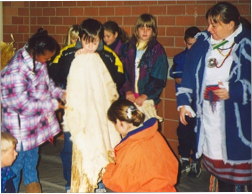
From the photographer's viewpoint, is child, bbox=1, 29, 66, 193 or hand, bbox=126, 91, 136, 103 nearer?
child, bbox=1, 29, 66, 193

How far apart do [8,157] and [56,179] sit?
1182mm

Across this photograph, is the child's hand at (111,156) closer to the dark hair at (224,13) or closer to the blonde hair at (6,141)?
the blonde hair at (6,141)

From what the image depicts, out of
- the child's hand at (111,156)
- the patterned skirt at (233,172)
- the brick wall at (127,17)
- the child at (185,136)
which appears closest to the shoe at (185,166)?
the child at (185,136)

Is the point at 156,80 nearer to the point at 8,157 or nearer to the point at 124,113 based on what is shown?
the point at 124,113

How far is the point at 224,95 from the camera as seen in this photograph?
330 cm

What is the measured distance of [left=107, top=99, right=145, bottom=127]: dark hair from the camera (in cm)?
338

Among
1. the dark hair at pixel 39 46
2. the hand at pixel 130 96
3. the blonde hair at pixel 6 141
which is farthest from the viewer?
the hand at pixel 130 96

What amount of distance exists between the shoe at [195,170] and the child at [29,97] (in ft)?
5.33

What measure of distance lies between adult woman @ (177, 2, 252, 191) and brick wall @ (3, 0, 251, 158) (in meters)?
1.01

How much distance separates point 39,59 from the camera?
3355mm

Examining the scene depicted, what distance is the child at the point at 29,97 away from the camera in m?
3.23

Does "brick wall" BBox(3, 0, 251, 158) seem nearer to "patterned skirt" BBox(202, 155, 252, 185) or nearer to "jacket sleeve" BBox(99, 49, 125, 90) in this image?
"jacket sleeve" BBox(99, 49, 125, 90)

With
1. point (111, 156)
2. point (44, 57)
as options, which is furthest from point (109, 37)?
point (111, 156)

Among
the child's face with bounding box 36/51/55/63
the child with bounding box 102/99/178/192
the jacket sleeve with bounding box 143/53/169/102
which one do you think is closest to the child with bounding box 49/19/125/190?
the child's face with bounding box 36/51/55/63
